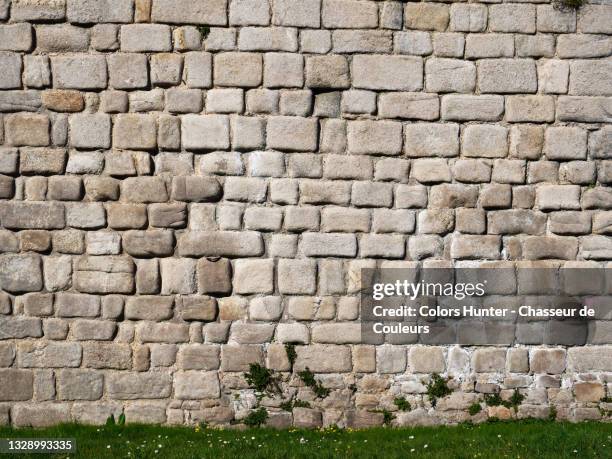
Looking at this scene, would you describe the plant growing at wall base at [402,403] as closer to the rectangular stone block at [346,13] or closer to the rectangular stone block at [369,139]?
the rectangular stone block at [369,139]

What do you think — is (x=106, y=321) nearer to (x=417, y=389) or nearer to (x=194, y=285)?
(x=194, y=285)

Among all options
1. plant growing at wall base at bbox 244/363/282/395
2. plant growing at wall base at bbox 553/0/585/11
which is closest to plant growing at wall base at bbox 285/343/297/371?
plant growing at wall base at bbox 244/363/282/395

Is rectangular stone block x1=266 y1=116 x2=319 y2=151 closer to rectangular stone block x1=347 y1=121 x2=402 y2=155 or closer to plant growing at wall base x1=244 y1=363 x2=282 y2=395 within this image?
rectangular stone block x1=347 y1=121 x2=402 y2=155

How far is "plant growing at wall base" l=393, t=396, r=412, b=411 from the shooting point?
6.65m

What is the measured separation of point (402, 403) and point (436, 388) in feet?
1.15

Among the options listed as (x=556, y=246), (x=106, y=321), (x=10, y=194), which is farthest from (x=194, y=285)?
(x=556, y=246)

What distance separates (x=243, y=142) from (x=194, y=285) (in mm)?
1419

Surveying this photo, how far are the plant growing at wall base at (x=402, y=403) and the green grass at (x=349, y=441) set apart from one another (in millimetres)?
208

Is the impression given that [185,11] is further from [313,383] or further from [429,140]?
[313,383]

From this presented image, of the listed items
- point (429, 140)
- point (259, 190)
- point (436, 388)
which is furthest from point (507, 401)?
point (259, 190)

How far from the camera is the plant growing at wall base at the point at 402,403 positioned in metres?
6.65

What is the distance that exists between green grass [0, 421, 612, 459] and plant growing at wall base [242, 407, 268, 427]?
A: 0.36ft

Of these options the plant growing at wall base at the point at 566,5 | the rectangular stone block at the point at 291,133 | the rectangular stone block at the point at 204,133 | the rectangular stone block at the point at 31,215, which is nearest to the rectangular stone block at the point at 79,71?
the rectangular stone block at the point at 204,133

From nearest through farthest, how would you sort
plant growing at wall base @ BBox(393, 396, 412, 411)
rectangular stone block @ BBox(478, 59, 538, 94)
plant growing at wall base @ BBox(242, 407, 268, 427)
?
plant growing at wall base @ BBox(242, 407, 268, 427) → plant growing at wall base @ BBox(393, 396, 412, 411) → rectangular stone block @ BBox(478, 59, 538, 94)
